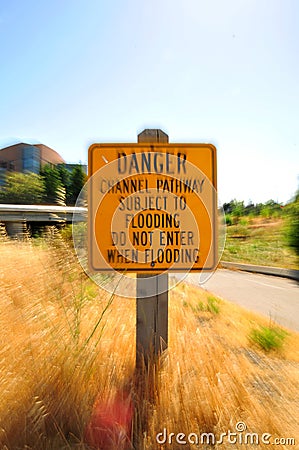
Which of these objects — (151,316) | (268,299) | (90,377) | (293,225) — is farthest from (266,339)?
(293,225)

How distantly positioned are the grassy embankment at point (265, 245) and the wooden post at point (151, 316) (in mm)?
7571

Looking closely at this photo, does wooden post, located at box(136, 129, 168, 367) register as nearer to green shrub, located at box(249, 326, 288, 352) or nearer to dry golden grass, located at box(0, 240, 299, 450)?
dry golden grass, located at box(0, 240, 299, 450)

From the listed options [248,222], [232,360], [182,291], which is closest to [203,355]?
[232,360]

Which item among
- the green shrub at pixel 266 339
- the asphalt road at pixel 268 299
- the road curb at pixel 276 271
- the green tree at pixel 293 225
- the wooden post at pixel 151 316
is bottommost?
the road curb at pixel 276 271

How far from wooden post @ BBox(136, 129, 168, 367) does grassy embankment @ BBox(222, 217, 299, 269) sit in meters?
7.57

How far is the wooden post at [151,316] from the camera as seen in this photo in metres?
2.57

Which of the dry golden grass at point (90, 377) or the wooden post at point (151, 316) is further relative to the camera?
the wooden post at point (151, 316)

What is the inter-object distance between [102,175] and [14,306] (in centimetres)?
107

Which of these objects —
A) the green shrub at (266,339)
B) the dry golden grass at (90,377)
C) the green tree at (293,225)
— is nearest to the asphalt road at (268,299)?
the green tree at (293,225)

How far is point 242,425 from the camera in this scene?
2.08 m

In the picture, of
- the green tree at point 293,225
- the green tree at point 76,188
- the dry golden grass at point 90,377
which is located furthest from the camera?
the green tree at point 293,225

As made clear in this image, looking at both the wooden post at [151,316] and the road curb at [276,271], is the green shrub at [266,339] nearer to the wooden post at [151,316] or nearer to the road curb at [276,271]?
the wooden post at [151,316]

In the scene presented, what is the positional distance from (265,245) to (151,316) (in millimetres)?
19378

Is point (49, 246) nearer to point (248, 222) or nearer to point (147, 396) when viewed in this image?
point (147, 396)
